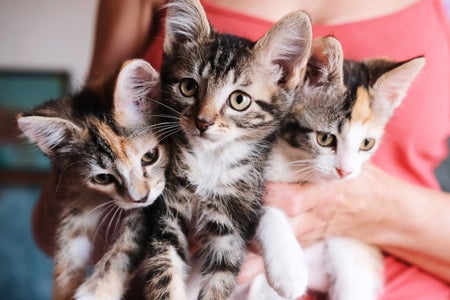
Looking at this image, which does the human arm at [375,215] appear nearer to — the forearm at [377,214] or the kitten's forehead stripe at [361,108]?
the forearm at [377,214]

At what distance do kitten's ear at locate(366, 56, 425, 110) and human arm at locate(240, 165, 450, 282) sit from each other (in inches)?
5.3

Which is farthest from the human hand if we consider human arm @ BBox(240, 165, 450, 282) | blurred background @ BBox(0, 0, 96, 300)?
blurred background @ BBox(0, 0, 96, 300)

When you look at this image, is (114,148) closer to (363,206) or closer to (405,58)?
(363,206)

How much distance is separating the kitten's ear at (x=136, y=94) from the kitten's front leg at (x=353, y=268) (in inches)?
16.7

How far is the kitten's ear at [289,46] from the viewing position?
30.0 inches

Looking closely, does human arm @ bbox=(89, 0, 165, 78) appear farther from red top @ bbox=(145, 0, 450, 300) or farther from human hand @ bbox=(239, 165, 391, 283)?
human hand @ bbox=(239, 165, 391, 283)

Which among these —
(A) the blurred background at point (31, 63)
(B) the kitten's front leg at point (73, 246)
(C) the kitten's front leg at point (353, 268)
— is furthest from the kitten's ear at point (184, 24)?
(A) the blurred background at point (31, 63)

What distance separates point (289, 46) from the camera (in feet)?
2.61

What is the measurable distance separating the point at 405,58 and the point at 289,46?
320 millimetres

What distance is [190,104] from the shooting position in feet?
2.60

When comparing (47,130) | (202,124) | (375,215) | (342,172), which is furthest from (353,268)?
(47,130)

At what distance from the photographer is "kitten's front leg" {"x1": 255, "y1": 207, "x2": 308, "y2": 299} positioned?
0.83m

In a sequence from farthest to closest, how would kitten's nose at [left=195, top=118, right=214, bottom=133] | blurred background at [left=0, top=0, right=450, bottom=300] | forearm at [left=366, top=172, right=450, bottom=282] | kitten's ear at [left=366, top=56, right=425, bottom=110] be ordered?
blurred background at [left=0, top=0, right=450, bottom=300] < forearm at [left=366, top=172, right=450, bottom=282] < kitten's ear at [left=366, top=56, right=425, bottom=110] < kitten's nose at [left=195, top=118, right=214, bottom=133]

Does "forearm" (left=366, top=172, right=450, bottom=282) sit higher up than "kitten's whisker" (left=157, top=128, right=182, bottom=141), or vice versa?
"kitten's whisker" (left=157, top=128, right=182, bottom=141)
